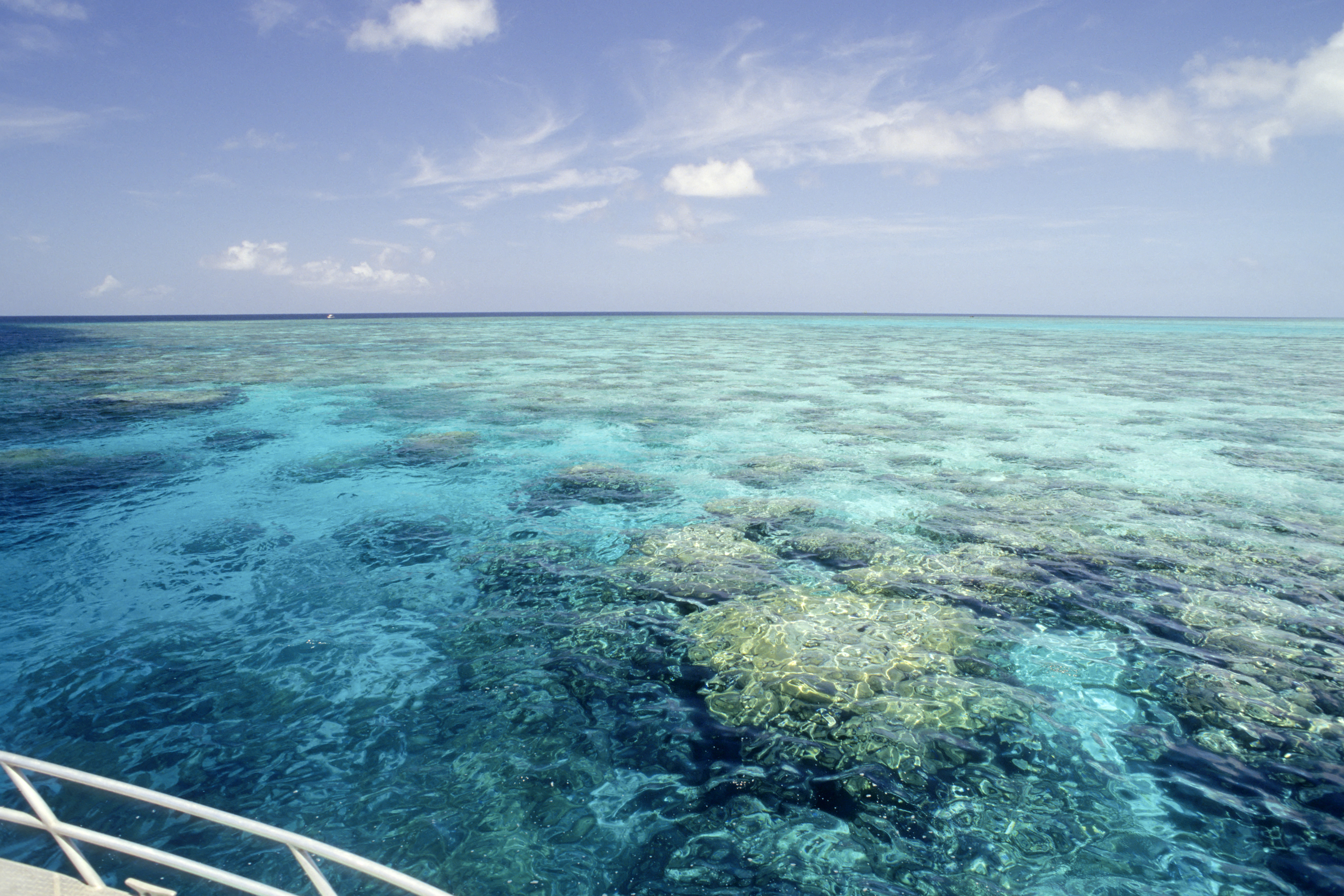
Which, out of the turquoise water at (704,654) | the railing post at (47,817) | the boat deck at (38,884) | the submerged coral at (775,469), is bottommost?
the turquoise water at (704,654)

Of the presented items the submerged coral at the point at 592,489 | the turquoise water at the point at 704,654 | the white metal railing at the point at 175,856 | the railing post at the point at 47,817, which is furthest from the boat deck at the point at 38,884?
the submerged coral at the point at 592,489

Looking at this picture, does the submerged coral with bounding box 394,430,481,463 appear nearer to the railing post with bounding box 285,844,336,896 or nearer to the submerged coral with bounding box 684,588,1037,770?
the submerged coral with bounding box 684,588,1037,770

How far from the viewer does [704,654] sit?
8.14 metres

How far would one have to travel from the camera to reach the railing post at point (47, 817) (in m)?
3.12

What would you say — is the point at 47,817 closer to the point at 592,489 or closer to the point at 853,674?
the point at 853,674

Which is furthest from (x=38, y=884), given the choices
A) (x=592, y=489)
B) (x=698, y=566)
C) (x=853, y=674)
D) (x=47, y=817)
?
(x=592, y=489)

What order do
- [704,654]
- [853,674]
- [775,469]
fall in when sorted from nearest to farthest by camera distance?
[853,674] < [704,654] < [775,469]

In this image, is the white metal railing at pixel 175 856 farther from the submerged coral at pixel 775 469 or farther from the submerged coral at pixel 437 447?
the submerged coral at pixel 437 447

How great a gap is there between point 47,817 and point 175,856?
0.69 meters

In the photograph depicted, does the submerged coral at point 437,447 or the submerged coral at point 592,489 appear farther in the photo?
the submerged coral at point 437,447

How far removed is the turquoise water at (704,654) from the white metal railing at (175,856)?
7.95ft

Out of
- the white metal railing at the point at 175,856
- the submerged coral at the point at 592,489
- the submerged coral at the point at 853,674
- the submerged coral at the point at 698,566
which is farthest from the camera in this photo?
the submerged coral at the point at 592,489

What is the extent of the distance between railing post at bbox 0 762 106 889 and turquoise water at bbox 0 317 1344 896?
189cm

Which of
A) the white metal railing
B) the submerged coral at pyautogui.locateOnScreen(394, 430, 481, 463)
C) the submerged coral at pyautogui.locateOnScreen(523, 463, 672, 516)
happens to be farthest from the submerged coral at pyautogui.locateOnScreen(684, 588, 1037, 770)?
the submerged coral at pyautogui.locateOnScreen(394, 430, 481, 463)
